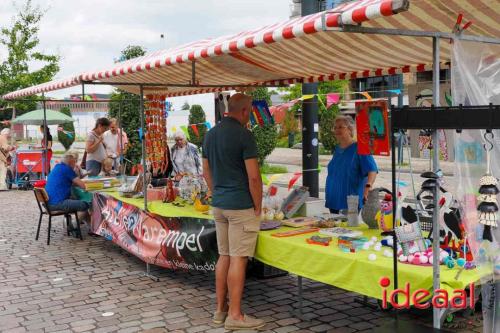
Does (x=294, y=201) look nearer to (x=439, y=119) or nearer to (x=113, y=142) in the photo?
(x=439, y=119)

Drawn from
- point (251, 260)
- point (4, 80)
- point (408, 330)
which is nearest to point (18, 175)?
point (4, 80)

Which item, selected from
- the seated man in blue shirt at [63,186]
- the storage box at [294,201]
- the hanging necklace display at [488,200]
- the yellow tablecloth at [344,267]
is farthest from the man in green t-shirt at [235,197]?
the seated man in blue shirt at [63,186]

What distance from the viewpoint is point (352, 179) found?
16.7 feet

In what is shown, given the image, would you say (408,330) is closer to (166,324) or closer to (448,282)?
(448,282)

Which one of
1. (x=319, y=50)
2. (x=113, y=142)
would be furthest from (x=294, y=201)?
(x=113, y=142)

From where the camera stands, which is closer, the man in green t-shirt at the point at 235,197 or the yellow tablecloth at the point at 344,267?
the yellow tablecloth at the point at 344,267

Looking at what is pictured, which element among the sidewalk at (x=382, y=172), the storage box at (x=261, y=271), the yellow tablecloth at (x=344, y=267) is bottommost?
the storage box at (x=261, y=271)

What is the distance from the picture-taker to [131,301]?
5.09 m

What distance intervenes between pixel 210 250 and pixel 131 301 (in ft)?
3.10

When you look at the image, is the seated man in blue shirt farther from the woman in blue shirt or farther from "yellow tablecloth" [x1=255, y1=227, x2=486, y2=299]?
"yellow tablecloth" [x1=255, y1=227, x2=486, y2=299]

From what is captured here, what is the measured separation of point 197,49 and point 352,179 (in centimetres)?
189

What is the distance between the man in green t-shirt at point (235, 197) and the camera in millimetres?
4078

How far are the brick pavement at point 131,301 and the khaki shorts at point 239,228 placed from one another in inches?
26.0

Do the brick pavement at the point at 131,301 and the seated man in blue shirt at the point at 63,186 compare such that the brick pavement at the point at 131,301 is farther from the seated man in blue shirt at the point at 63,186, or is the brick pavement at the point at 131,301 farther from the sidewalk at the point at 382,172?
the sidewalk at the point at 382,172
